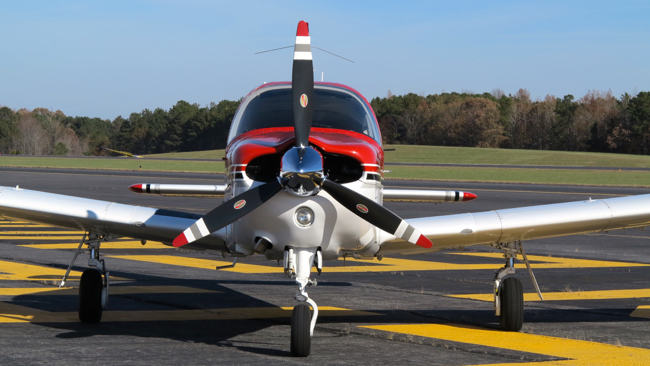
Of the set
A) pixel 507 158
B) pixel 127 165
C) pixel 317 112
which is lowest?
pixel 317 112

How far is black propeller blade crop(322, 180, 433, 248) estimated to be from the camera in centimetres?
548

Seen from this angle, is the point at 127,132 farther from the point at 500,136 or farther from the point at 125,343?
the point at 125,343

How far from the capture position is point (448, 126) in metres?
115

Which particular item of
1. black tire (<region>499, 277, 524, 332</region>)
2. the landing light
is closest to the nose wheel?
the landing light

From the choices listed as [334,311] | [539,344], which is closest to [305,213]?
[539,344]

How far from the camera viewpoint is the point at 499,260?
494 inches

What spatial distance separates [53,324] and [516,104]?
11578 cm

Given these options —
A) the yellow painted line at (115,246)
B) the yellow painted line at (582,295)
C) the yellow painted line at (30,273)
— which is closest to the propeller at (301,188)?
the yellow painted line at (582,295)

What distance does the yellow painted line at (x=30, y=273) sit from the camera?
381 inches

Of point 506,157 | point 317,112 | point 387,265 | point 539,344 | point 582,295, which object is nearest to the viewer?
point 539,344

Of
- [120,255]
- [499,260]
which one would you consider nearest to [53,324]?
[120,255]

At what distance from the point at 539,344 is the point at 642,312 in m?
2.18

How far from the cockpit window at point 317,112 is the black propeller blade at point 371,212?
1.31m

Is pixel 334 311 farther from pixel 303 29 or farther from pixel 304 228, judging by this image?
pixel 303 29
